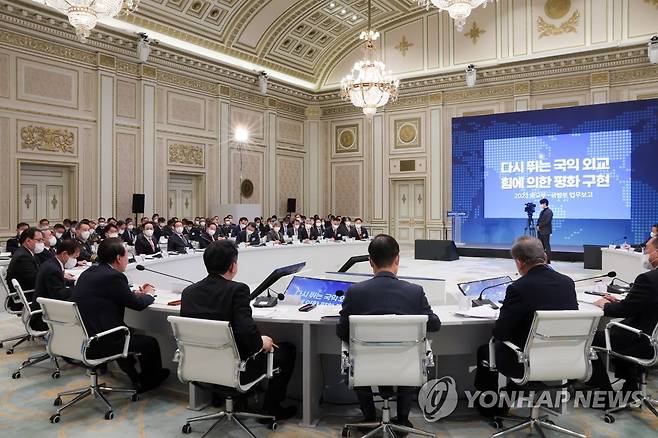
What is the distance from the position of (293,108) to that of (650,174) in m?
9.31

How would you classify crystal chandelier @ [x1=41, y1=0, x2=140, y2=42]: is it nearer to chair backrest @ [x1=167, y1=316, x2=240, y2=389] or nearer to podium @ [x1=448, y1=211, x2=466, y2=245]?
chair backrest @ [x1=167, y1=316, x2=240, y2=389]

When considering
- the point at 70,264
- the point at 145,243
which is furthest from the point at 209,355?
the point at 145,243

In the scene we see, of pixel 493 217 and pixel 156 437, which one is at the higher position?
pixel 493 217

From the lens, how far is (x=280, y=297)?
136 inches

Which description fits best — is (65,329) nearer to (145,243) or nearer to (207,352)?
(207,352)

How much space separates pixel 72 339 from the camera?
9.96ft

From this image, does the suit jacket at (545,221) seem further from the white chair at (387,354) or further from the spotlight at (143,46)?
the spotlight at (143,46)

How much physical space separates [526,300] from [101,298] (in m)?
2.46

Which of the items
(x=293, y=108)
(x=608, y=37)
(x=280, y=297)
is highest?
(x=608, y=37)

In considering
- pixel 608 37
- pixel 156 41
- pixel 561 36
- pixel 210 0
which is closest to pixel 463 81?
pixel 561 36

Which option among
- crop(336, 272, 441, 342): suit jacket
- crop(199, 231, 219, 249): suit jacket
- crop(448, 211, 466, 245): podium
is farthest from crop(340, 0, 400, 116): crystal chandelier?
crop(336, 272, 441, 342): suit jacket

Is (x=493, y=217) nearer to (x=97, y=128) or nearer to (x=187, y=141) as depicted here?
(x=187, y=141)

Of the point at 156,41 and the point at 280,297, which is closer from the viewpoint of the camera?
the point at 280,297

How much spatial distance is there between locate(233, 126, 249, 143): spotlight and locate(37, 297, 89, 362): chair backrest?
10.2 m
